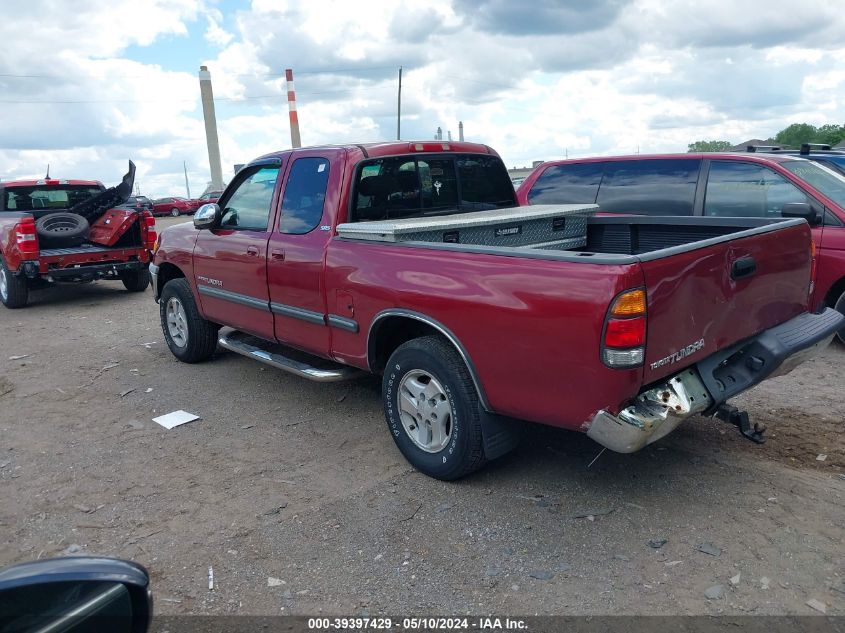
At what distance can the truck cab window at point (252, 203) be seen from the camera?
17.7 feet

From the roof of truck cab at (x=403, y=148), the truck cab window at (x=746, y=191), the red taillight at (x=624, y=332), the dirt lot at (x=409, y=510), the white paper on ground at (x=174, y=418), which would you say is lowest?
the dirt lot at (x=409, y=510)

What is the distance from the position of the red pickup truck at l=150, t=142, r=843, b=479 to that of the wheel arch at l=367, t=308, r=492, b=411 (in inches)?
0.5

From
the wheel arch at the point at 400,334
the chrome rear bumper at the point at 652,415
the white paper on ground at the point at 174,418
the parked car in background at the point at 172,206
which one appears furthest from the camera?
the parked car in background at the point at 172,206

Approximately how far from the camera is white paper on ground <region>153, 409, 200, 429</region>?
17.4 feet

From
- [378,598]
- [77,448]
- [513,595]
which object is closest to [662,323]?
[513,595]

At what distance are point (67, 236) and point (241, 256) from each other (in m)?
6.34

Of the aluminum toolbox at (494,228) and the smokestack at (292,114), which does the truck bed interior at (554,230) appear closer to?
the aluminum toolbox at (494,228)

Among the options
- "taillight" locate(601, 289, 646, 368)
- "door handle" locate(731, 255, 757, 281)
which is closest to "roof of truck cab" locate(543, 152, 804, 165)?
"door handle" locate(731, 255, 757, 281)

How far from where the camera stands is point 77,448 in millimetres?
4898

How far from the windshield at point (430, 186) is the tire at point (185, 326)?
246 centimetres

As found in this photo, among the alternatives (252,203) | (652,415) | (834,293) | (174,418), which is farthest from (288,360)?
(834,293)

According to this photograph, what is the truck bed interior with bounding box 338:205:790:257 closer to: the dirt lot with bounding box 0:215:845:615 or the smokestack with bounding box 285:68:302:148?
the dirt lot with bounding box 0:215:845:615

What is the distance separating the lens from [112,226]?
10664 millimetres

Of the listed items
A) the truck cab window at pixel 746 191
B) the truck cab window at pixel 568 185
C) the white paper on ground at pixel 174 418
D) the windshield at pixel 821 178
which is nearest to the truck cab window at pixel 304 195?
the white paper on ground at pixel 174 418
